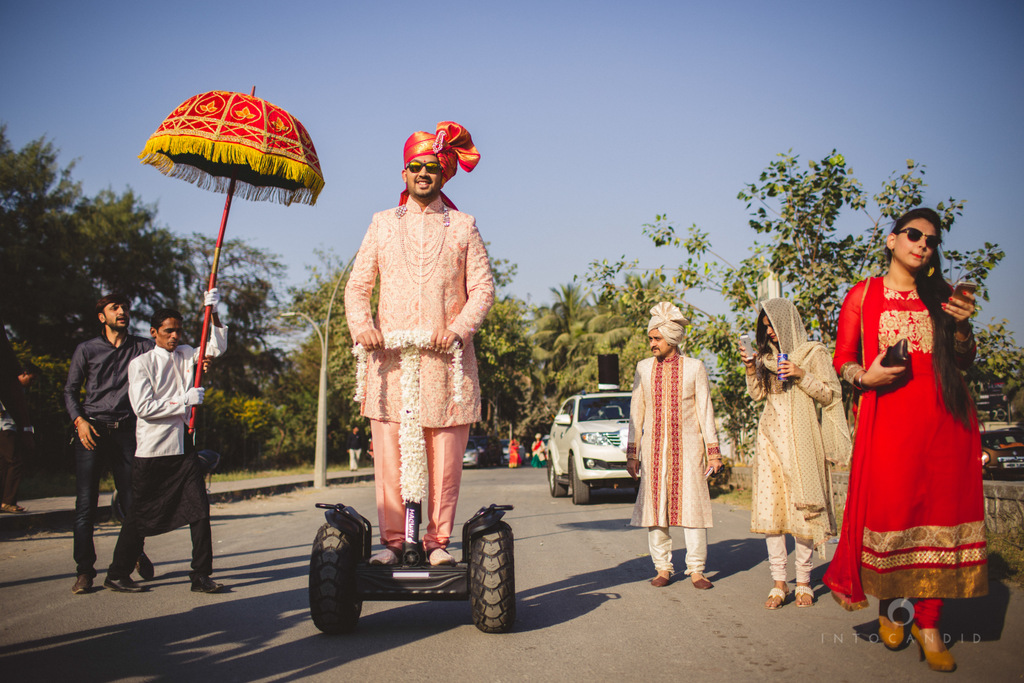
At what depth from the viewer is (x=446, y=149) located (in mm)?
4461

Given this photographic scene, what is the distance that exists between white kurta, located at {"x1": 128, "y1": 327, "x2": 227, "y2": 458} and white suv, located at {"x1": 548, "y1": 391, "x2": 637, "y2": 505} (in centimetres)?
761

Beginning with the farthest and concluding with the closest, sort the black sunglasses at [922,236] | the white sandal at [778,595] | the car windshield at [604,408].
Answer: the car windshield at [604,408] → the white sandal at [778,595] → the black sunglasses at [922,236]

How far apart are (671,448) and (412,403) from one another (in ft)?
8.25

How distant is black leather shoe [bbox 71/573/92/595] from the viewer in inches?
212

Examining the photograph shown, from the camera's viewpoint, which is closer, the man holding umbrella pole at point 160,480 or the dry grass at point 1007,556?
the dry grass at point 1007,556

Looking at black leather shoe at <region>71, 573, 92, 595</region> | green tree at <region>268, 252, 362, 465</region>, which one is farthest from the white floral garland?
green tree at <region>268, 252, 362, 465</region>

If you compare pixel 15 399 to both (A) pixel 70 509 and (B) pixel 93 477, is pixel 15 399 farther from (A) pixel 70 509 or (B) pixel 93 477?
(A) pixel 70 509

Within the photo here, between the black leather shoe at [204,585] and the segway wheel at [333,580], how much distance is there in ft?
5.74

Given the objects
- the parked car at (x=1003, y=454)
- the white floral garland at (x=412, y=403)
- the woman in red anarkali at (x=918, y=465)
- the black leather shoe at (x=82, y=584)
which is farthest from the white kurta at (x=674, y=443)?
the parked car at (x=1003, y=454)

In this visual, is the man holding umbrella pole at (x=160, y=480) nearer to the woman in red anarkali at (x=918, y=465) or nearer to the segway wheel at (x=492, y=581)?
the segway wheel at (x=492, y=581)

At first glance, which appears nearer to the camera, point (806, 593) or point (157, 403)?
point (806, 593)

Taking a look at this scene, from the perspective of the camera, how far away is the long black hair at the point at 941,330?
362 cm

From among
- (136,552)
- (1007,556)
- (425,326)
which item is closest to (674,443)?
(1007,556)

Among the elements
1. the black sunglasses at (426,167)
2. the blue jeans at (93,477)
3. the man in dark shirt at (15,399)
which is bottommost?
the blue jeans at (93,477)
